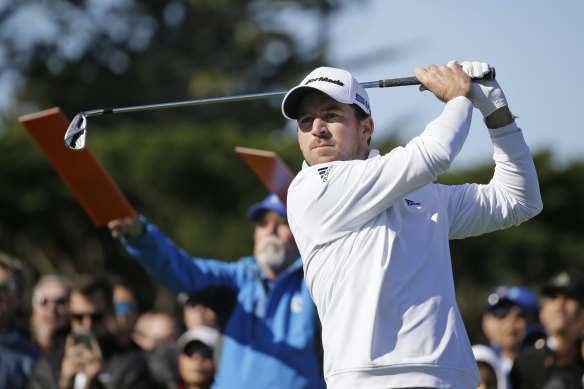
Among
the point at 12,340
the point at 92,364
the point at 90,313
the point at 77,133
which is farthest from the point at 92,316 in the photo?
the point at 77,133

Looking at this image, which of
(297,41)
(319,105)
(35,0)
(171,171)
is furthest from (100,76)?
(319,105)

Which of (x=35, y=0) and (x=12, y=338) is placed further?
(x=35, y=0)

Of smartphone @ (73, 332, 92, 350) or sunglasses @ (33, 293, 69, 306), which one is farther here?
sunglasses @ (33, 293, 69, 306)

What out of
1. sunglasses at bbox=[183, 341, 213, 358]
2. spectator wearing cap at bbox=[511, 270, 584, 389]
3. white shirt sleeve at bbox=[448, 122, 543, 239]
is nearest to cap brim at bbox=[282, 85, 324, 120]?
white shirt sleeve at bbox=[448, 122, 543, 239]

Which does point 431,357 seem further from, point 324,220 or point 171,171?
point 171,171

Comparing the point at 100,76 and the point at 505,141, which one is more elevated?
the point at 100,76

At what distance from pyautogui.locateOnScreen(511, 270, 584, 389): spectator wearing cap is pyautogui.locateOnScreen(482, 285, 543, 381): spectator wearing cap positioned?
613 mm

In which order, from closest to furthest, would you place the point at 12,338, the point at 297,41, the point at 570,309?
the point at 570,309, the point at 12,338, the point at 297,41

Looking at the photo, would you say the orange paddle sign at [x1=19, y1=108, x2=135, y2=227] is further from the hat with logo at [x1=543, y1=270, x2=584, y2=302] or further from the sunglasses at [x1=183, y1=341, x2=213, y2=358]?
the hat with logo at [x1=543, y1=270, x2=584, y2=302]

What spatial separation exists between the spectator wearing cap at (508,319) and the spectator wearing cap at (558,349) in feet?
2.01

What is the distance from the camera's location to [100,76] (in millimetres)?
29438

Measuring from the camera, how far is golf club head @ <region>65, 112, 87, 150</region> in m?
4.53

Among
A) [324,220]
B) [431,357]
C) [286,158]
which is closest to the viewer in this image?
[431,357]

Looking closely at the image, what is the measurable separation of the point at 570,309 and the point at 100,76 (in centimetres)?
2440
